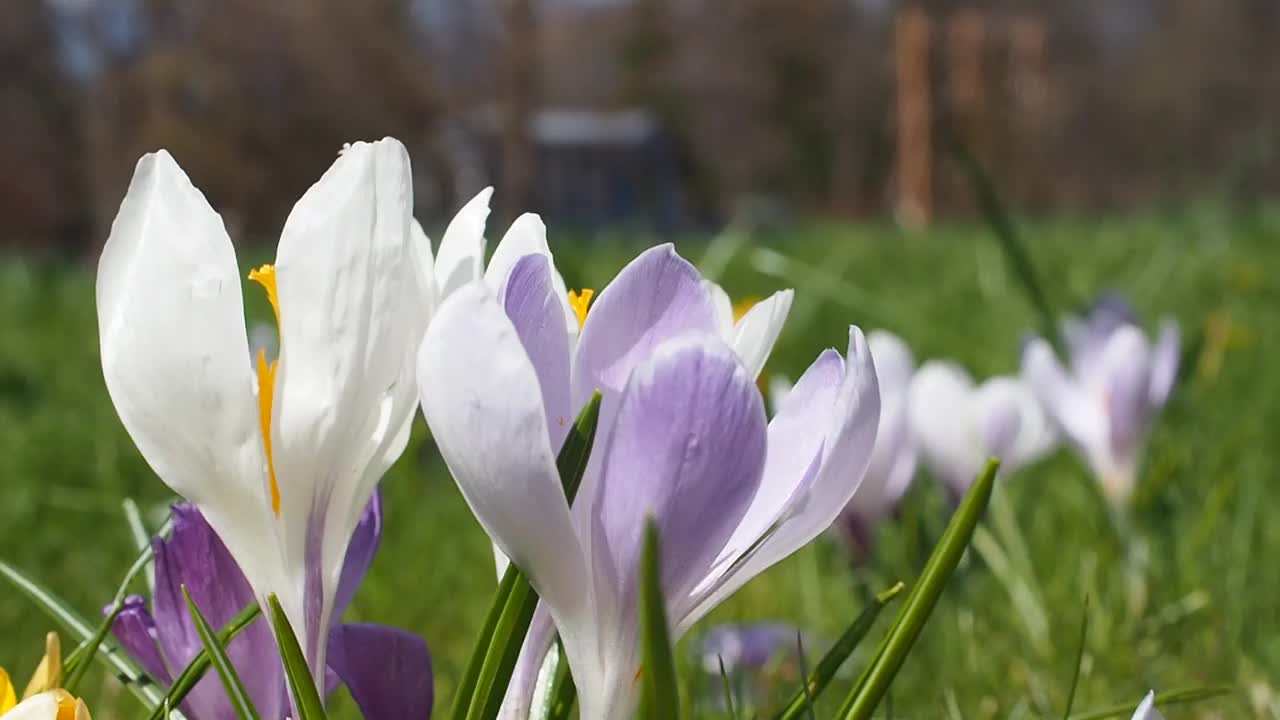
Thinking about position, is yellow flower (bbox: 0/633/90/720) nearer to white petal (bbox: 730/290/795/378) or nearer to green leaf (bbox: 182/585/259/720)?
green leaf (bbox: 182/585/259/720)

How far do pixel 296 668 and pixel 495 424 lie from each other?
0.08 m

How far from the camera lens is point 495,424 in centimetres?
29

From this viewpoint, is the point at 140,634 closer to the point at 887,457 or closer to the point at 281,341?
the point at 281,341

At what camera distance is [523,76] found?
647 cm

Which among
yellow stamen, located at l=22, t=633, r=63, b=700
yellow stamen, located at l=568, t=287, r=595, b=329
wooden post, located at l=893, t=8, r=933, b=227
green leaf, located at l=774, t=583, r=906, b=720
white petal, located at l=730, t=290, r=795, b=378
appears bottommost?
green leaf, located at l=774, t=583, r=906, b=720

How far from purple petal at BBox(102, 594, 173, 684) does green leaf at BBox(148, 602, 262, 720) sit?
14 millimetres

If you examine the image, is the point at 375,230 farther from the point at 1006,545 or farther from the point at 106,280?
the point at 1006,545

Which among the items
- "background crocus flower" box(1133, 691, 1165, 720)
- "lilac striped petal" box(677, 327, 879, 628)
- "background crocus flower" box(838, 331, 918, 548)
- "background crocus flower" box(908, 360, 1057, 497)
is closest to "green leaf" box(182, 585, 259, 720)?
"lilac striped petal" box(677, 327, 879, 628)

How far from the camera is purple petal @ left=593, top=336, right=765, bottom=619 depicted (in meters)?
0.30

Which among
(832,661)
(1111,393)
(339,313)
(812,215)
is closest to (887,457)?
(1111,393)

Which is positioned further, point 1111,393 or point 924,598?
point 1111,393

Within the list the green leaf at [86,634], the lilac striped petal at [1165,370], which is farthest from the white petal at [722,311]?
the lilac striped petal at [1165,370]

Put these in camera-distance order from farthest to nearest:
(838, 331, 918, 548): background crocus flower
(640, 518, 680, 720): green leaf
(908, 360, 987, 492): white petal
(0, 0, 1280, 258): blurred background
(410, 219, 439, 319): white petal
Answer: (0, 0, 1280, 258): blurred background → (908, 360, 987, 492): white petal → (838, 331, 918, 548): background crocus flower → (410, 219, 439, 319): white petal → (640, 518, 680, 720): green leaf

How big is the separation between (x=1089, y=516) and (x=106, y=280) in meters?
1.15
